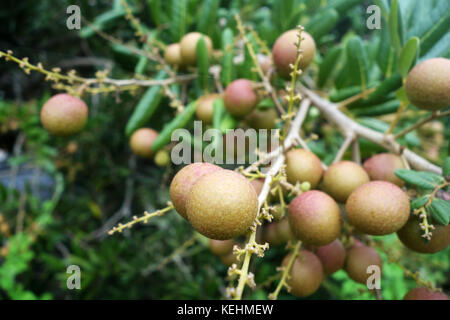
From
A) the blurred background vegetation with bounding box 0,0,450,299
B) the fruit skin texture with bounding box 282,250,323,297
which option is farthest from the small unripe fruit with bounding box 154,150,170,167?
the fruit skin texture with bounding box 282,250,323,297

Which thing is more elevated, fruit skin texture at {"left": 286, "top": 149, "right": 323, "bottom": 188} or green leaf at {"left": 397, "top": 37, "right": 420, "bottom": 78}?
green leaf at {"left": 397, "top": 37, "right": 420, "bottom": 78}

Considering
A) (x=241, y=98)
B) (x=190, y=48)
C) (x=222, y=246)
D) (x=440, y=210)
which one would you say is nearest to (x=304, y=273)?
(x=222, y=246)

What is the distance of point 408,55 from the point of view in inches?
41.8

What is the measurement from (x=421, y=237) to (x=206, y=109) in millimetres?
930

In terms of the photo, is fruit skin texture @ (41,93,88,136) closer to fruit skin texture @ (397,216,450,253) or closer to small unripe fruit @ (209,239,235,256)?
small unripe fruit @ (209,239,235,256)

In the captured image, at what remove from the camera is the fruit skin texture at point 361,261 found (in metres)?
1.09

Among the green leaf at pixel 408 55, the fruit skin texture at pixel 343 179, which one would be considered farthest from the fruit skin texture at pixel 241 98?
the green leaf at pixel 408 55

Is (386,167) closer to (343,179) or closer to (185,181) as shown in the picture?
(343,179)

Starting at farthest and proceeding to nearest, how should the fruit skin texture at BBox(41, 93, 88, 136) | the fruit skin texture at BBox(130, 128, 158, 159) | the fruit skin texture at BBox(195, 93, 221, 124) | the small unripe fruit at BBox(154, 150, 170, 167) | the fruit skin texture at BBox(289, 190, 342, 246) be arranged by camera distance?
the small unripe fruit at BBox(154, 150, 170, 167), the fruit skin texture at BBox(130, 128, 158, 159), the fruit skin texture at BBox(195, 93, 221, 124), the fruit skin texture at BBox(41, 93, 88, 136), the fruit skin texture at BBox(289, 190, 342, 246)

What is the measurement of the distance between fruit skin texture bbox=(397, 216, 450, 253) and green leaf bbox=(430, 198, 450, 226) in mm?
71

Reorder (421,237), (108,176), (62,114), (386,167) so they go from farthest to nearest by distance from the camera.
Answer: (108,176) → (62,114) → (386,167) → (421,237)

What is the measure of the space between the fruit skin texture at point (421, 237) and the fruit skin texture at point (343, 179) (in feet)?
0.60

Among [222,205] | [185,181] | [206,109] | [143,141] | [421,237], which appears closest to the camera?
[222,205]

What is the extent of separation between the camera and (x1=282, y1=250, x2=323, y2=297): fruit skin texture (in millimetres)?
1034
